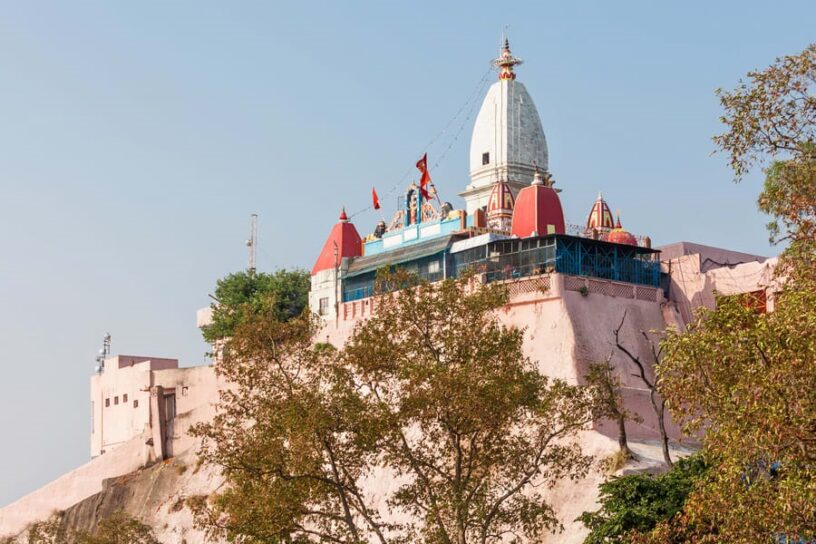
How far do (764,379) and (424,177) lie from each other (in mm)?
35264

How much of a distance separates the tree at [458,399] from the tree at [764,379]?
719cm

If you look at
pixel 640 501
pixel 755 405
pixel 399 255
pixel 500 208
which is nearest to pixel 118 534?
pixel 399 255

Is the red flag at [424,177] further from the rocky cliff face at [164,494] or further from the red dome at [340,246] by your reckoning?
the rocky cliff face at [164,494]

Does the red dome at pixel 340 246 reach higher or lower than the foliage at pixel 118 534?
higher

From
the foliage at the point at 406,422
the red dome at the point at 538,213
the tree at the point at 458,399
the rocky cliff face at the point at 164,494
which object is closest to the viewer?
the tree at the point at 458,399

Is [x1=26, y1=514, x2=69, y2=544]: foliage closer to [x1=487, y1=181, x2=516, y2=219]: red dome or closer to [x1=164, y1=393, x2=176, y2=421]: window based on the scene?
[x1=164, y1=393, x2=176, y2=421]: window

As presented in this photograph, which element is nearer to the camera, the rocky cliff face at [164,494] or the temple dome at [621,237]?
the rocky cliff face at [164,494]

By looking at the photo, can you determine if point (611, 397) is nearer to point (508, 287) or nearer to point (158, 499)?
point (508, 287)

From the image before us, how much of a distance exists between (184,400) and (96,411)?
8.37 metres

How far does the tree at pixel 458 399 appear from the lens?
27.8m

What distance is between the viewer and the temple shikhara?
4284 cm

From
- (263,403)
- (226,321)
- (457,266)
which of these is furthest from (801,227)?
(226,321)

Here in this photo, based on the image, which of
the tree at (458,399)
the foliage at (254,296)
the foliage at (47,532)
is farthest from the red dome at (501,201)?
the tree at (458,399)

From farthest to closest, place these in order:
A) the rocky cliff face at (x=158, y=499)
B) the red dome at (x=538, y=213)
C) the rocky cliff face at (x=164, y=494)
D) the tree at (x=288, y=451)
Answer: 1. the rocky cliff face at (x=158, y=499)
2. the red dome at (x=538, y=213)
3. the rocky cliff face at (x=164, y=494)
4. the tree at (x=288, y=451)
